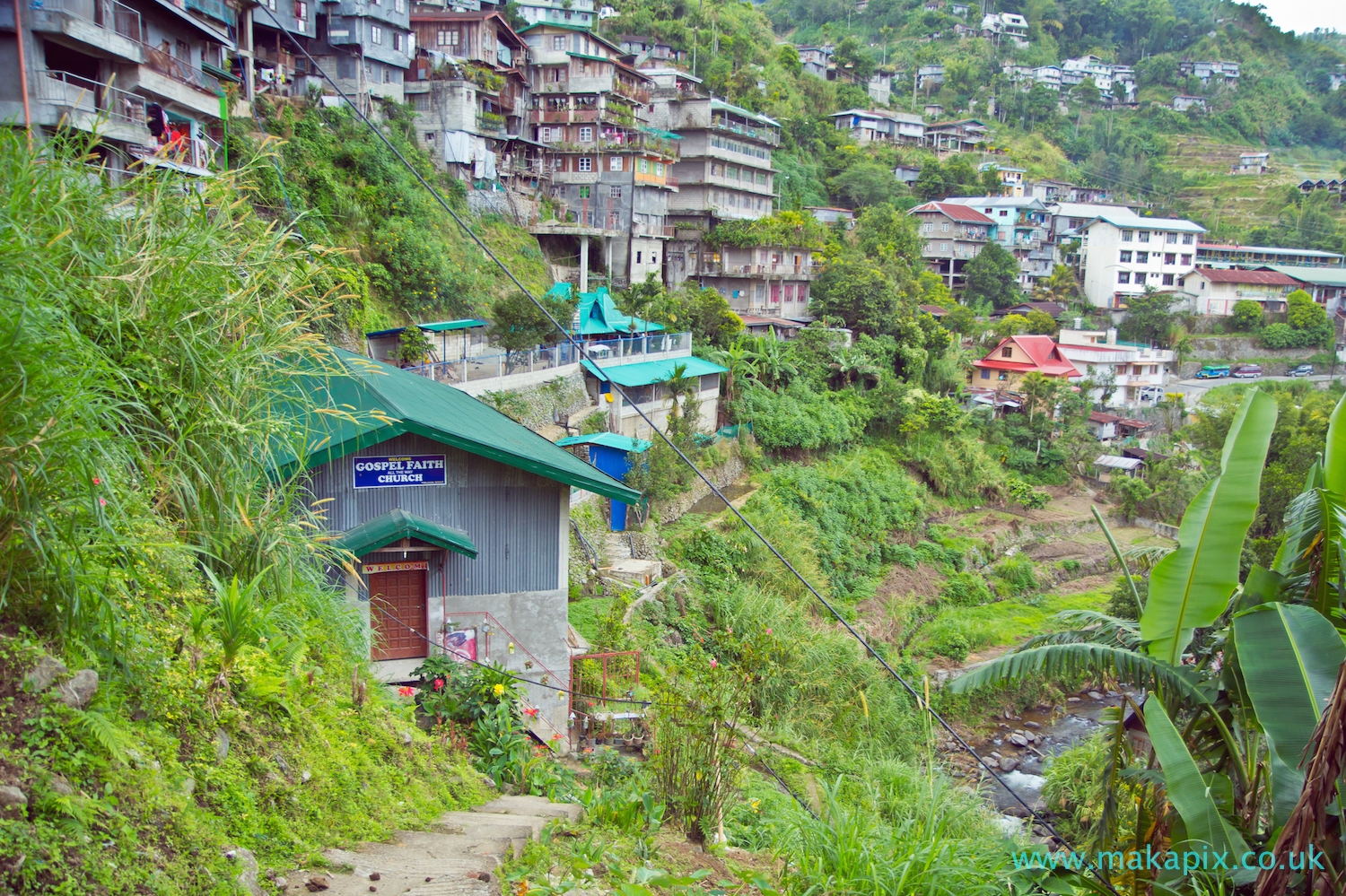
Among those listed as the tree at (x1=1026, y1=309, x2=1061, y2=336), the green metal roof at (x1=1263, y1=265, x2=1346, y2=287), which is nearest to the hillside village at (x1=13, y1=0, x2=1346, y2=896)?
the green metal roof at (x1=1263, y1=265, x2=1346, y2=287)

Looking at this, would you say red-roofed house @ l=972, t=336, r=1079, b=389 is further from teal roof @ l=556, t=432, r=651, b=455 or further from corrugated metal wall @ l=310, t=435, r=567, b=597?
corrugated metal wall @ l=310, t=435, r=567, b=597

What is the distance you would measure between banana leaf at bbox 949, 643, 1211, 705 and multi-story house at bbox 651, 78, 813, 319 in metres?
31.3

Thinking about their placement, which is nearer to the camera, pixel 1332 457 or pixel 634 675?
pixel 1332 457

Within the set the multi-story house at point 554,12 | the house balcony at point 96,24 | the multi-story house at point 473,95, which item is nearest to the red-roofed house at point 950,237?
the multi-story house at point 554,12

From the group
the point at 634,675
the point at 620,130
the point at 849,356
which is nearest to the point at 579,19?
the point at 620,130

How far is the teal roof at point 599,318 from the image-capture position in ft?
78.7

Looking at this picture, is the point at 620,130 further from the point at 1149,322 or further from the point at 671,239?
the point at 1149,322

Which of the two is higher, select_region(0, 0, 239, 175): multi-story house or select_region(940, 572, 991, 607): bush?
select_region(0, 0, 239, 175): multi-story house

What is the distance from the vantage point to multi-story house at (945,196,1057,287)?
54500 mm

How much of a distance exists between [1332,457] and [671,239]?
33.6m

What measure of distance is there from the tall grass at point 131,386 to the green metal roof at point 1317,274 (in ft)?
200

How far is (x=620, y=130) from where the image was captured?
1345 inches

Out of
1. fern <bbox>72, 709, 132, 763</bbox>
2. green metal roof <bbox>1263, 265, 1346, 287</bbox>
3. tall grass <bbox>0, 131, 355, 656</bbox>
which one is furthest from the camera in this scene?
green metal roof <bbox>1263, 265, 1346, 287</bbox>

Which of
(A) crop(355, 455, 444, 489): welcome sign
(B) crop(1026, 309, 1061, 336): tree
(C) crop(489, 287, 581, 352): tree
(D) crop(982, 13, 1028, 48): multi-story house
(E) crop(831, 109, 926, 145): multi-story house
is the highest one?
(D) crop(982, 13, 1028, 48): multi-story house
